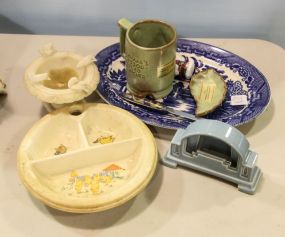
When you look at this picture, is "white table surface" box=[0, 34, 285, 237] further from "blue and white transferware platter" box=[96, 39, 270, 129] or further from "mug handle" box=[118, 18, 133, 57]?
"mug handle" box=[118, 18, 133, 57]

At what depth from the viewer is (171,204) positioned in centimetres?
55

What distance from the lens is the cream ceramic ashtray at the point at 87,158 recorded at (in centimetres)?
51

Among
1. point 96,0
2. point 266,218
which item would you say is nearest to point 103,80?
point 96,0

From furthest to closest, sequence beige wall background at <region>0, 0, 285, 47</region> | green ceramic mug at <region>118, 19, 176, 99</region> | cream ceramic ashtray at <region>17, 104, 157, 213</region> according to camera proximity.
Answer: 1. beige wall background at <region>0, 0, 285, 47</region>
2. green ceramic mug at <region>118, 19, 176, 99</region>
3. cream ceramic ashtray at <region>17, 104, 157, 213</region>

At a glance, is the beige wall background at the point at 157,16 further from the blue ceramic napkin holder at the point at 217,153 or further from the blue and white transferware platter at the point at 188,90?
the blue ceramic napkin holder at the point at 217,153

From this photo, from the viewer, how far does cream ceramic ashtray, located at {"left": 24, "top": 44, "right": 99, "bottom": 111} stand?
1.92 ft

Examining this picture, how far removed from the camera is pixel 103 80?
69 centimetres

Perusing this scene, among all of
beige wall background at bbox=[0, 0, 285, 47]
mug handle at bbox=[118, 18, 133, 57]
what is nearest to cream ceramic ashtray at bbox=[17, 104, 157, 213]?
mug handle at bbox=[118, 18, 133, 57]

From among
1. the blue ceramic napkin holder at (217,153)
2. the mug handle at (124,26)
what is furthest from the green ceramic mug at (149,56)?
the blue ceramic napkin holder at (217,153)

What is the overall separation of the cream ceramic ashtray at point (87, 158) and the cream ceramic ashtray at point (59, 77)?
3 cm

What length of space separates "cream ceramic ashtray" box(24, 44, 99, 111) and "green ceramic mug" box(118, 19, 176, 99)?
0.20ft

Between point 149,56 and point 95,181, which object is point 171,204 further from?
point 149,56

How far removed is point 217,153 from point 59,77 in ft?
0.84

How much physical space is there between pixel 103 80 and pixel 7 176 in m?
0.22
